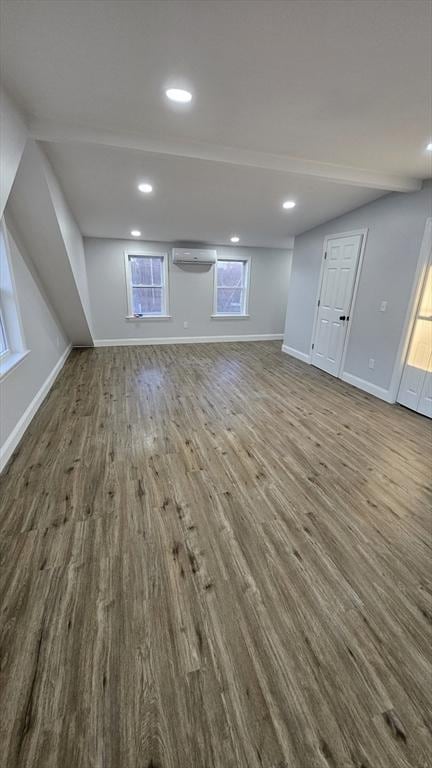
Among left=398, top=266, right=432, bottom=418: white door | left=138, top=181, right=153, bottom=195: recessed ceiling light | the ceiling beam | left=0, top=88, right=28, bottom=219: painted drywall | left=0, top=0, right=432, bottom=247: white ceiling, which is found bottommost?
left=398, top=266, right=432, bottom=418: white door

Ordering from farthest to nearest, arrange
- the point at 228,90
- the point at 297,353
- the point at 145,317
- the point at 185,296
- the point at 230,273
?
the point at 230,273 → the point at 185,296 → the point at 145,317 → the point at 297,353 → the point at 228,90

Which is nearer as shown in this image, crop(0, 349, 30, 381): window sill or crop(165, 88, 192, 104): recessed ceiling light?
crop(165, 88, 192, 104): recessed ceiling light

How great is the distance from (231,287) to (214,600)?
6337 mm

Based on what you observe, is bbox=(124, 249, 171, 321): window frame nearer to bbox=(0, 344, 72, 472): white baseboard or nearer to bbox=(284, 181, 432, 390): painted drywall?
bbox=(0, 344, 72, 472): white baseboard

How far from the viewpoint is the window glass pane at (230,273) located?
21.9 feet

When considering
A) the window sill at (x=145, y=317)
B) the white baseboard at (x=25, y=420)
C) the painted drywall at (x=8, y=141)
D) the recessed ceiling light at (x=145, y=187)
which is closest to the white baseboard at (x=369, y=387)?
the recessed ceiling light at (x=145, y=187)

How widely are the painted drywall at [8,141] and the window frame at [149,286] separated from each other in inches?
156

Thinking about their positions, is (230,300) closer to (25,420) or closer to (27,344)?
(27,344)

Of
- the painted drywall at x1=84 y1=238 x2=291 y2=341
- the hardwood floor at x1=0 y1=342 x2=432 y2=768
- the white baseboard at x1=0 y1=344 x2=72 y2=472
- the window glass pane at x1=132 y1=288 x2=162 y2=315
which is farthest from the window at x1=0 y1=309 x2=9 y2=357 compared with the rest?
the window glass pane at x1=132 y1=288 x2=162 y2=315

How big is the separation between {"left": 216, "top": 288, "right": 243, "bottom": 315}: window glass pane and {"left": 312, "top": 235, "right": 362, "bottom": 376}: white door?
91.5 inches

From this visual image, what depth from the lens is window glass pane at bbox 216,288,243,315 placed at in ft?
22.5

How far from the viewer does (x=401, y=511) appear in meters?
2.03

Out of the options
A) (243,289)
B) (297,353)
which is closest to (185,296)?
(243,289)

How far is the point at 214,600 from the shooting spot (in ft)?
4.63
